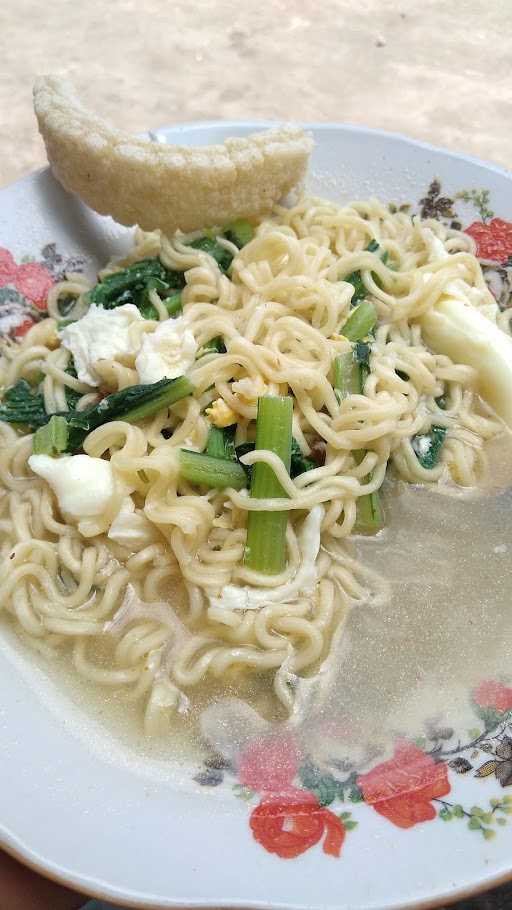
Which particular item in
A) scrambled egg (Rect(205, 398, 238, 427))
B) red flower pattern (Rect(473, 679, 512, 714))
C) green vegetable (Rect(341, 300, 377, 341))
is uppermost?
green vegetable (Rect(341, 300, 377, 341))

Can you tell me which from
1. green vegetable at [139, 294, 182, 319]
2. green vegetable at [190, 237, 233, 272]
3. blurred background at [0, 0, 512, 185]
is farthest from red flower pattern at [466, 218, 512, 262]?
blurred background at [0, 0, 512, 185]

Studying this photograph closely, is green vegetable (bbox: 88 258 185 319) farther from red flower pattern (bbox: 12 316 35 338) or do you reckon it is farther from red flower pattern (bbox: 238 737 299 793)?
red flower pattern (bbox: 238 737 299 793)

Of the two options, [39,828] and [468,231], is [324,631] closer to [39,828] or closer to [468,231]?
[39,828]

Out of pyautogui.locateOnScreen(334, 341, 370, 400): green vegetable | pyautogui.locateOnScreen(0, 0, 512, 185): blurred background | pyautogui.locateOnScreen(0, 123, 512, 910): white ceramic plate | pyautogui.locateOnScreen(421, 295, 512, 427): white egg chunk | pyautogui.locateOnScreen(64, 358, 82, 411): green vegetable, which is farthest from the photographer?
pyautogui.locateOnScreen(0, 0, 512, 185): blurred background

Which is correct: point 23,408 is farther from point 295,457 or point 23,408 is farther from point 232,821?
point 232,821

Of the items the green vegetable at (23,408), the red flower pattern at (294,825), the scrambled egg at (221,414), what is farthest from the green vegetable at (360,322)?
the red flower pattern at (294,825)

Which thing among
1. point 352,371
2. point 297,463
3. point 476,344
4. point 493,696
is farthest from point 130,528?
point 476,344

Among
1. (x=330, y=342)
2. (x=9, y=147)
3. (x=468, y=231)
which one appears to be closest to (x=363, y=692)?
(x=330, y=342)

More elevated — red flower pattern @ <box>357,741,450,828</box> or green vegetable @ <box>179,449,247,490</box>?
green vegetable @ <box>179,449,247,490</box>
